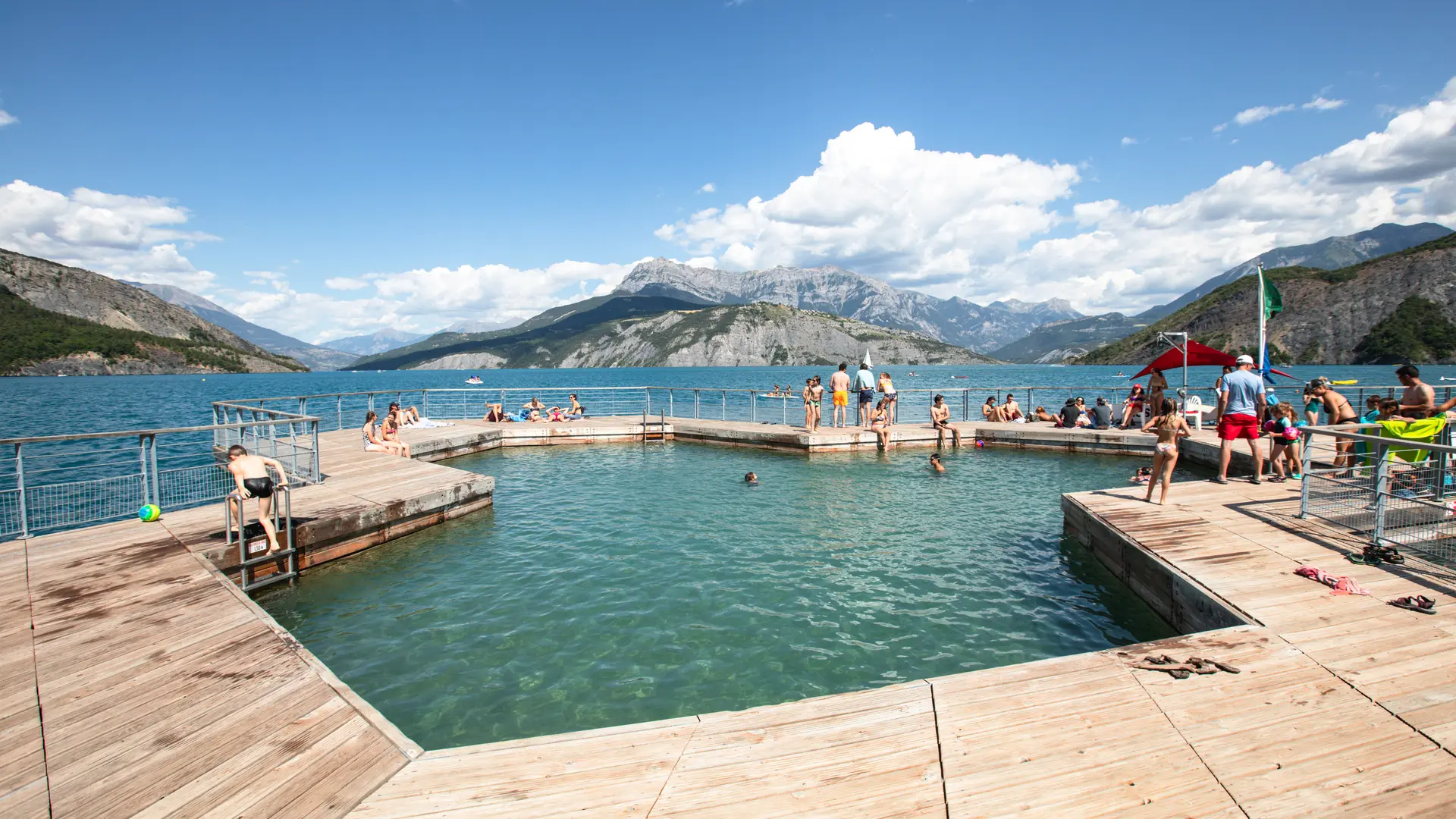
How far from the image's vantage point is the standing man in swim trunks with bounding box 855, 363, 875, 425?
22.7 metres

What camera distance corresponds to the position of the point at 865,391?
2272 centimetres

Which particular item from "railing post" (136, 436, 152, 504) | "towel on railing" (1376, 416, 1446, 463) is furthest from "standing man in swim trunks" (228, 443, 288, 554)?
"towel on railing" (1376, 416, 1446, 463)

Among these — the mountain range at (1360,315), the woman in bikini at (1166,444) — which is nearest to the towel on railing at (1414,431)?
the woman in bikini at (1166,444)

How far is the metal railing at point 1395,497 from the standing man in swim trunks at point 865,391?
45.5 ft

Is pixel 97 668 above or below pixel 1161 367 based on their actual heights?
below

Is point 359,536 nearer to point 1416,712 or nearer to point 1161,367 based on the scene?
point 1416,712

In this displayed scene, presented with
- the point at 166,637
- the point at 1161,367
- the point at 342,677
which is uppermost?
the point at 1161,367

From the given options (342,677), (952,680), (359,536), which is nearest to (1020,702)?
(952,680)

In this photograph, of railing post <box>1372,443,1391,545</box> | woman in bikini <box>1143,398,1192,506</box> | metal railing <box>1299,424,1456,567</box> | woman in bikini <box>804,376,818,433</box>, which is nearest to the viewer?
metal railing <box>1299,424,1456,567</box>

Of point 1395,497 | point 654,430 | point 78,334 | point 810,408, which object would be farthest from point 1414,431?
point 78,334

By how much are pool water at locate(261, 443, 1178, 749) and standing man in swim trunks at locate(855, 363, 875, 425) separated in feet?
24.3

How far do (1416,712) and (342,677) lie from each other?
952 centimetres

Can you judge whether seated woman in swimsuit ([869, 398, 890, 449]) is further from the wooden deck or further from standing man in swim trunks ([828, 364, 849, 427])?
the wooden deck

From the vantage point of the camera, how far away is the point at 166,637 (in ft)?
20.4
